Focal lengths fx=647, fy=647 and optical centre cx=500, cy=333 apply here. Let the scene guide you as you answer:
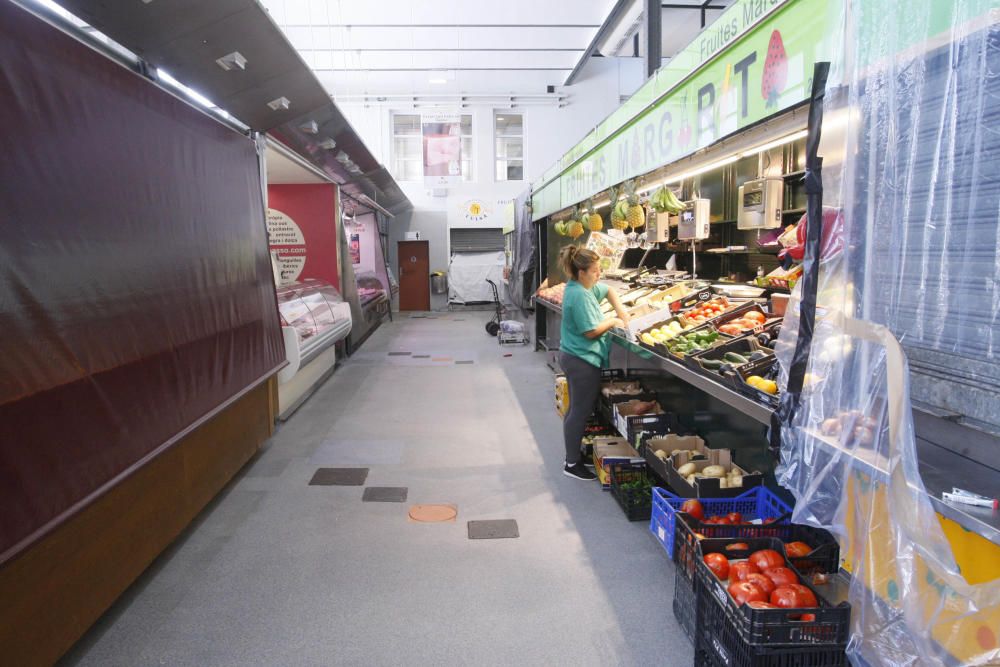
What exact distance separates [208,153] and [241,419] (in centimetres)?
179

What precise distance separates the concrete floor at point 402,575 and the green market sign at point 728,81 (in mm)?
2214

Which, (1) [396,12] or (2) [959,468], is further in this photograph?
(1) [396,12]

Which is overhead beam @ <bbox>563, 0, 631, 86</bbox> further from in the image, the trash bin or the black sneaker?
the trash bin

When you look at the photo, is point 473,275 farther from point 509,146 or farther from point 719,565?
point 719,565

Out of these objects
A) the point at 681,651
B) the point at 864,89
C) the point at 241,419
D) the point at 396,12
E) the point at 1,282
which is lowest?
the point at 681,651

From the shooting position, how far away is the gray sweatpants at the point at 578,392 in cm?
441

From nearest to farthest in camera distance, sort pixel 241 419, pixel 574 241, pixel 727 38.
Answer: pixel 727 38
pixel 241 419
pixel 574 241

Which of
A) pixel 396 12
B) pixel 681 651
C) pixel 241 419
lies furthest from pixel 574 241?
pixel 681 651

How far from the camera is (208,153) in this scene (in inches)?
158

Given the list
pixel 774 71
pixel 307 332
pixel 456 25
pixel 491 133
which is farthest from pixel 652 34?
pixel 491 133

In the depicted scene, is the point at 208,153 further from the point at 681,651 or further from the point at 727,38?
the point at 681,651

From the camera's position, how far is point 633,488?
379 centimetres

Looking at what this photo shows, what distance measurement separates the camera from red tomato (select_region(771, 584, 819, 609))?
2.15 m

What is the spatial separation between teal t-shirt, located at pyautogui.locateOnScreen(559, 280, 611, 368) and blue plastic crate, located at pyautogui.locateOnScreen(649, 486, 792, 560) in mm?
1341
